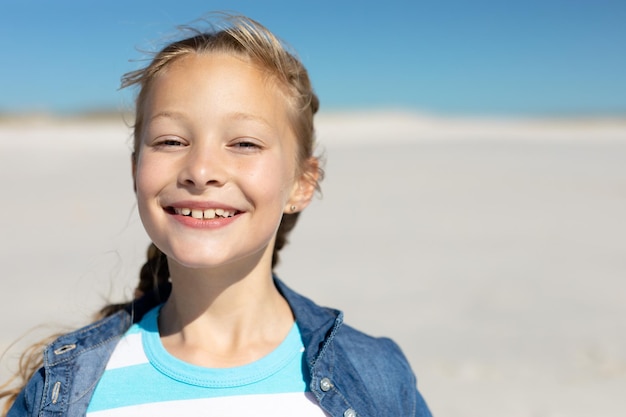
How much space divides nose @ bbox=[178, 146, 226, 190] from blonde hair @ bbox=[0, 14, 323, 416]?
299 millimetres

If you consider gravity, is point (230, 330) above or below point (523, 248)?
above

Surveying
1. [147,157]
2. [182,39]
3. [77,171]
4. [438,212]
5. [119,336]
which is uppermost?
[182,39]

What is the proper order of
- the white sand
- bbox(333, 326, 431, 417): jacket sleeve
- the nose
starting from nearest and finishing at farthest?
the nose, bbox(333, 326, 431, 417): jacket sleeve, the white sand

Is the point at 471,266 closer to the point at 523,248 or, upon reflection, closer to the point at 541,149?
the point at 523,248

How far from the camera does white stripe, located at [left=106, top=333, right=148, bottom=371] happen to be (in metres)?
2.00

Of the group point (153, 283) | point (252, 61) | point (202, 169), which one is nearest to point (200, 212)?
point (202, 169)

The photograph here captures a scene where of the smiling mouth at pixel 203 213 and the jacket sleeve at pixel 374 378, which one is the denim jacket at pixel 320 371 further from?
the smiling mouth at pixel 203 213

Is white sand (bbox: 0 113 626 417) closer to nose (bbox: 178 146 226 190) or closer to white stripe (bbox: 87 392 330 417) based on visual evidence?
white stripe (bbox: 87 392 330 417)

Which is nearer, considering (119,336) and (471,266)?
(119,336)

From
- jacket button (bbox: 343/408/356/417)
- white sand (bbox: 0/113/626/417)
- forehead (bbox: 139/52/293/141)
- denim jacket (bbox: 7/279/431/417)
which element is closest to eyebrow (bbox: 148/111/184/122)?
forehead (bbox: 139/52/293/141)

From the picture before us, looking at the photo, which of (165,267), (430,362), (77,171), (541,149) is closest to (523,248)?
(430,362)

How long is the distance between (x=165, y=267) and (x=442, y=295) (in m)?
3.66

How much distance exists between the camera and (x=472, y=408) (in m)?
3.67

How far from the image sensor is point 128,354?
203cm
